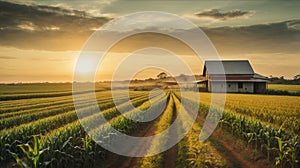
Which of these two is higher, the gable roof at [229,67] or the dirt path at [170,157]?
the gable roof at [229,67]

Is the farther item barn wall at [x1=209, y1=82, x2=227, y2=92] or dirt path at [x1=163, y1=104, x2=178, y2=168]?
barn wall at [x1=209, y1=82, x2=227, y2=92]

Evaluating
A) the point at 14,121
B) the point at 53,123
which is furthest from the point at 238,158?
the point at 14,121

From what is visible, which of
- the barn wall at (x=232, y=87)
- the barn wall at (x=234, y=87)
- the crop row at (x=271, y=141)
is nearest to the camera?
the crop row at (x=271, y=141)

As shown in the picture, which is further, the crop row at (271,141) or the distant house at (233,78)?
the distant house at (233,78)

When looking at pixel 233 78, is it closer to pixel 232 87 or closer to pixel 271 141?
pixel 232 87

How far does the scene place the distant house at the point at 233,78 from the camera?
55.6 m

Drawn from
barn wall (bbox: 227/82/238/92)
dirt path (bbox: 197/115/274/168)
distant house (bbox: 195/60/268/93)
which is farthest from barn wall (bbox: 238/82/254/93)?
dirt path (bbox: 197/115/274/168)

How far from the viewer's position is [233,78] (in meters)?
58.0

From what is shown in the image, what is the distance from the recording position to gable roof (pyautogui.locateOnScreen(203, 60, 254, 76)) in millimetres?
58881

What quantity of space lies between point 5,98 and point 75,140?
99.5ft

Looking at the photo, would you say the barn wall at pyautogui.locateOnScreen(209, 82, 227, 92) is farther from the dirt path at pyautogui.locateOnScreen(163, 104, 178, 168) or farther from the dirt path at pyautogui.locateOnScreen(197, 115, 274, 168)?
the dirt path at pyautogui.locateOnScreen(163, 104, 178, 168)

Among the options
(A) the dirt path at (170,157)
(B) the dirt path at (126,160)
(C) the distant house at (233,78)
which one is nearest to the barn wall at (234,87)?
(C) the distant house at (233,78)

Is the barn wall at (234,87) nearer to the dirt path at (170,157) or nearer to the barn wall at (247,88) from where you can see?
the barn wall at (247,88)

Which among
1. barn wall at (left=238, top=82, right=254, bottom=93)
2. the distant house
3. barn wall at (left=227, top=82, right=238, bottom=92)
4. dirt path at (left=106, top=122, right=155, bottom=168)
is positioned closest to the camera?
dirt path at (left=106, top=122, right=155, bottom=168)
